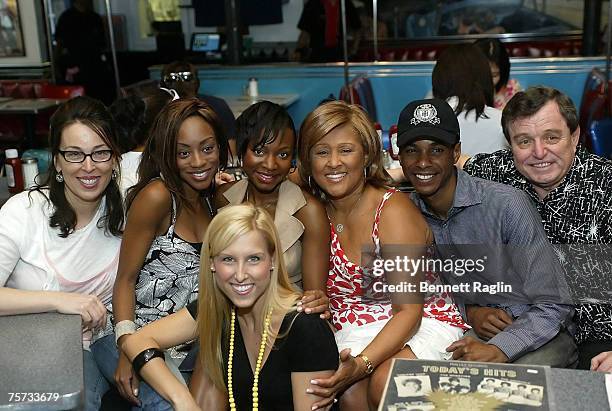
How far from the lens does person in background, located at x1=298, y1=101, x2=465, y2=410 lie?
2229 millimetres

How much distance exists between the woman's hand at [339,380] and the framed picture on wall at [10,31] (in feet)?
24.3

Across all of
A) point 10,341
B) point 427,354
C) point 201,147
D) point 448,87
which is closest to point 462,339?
point 427,354

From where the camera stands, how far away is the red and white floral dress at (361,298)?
234cm

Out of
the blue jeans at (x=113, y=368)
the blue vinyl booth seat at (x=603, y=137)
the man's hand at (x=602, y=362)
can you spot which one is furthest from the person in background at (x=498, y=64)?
the blue jeans at (x=113, y=368)

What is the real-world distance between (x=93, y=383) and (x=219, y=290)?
62cm

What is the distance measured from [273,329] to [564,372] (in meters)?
0.75

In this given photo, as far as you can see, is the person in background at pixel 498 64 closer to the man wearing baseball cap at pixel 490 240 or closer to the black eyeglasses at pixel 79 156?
the man wearing baseball cap at pixel 490 240

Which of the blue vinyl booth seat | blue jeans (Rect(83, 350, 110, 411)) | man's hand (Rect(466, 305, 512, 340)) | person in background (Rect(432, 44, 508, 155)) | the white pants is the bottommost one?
blue jeans (Rect(83, 350, 110, 411))

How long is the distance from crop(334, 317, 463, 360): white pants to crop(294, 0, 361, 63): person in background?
582cm

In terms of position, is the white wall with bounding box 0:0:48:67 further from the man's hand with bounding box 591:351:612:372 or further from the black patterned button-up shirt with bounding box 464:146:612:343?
the man's hand with bounding box 591:351:612:372

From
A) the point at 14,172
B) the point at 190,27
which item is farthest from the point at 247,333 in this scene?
the point at 190,27

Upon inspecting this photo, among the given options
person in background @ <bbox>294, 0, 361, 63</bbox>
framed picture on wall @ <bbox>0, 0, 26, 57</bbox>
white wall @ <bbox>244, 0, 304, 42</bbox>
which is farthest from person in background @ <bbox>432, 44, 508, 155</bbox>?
white wall @ <bbox>244, 0, 304, 42</bbox>

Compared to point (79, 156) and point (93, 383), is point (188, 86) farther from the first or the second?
point (93, 383)

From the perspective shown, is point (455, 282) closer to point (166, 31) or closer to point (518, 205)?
point (518, 205)
